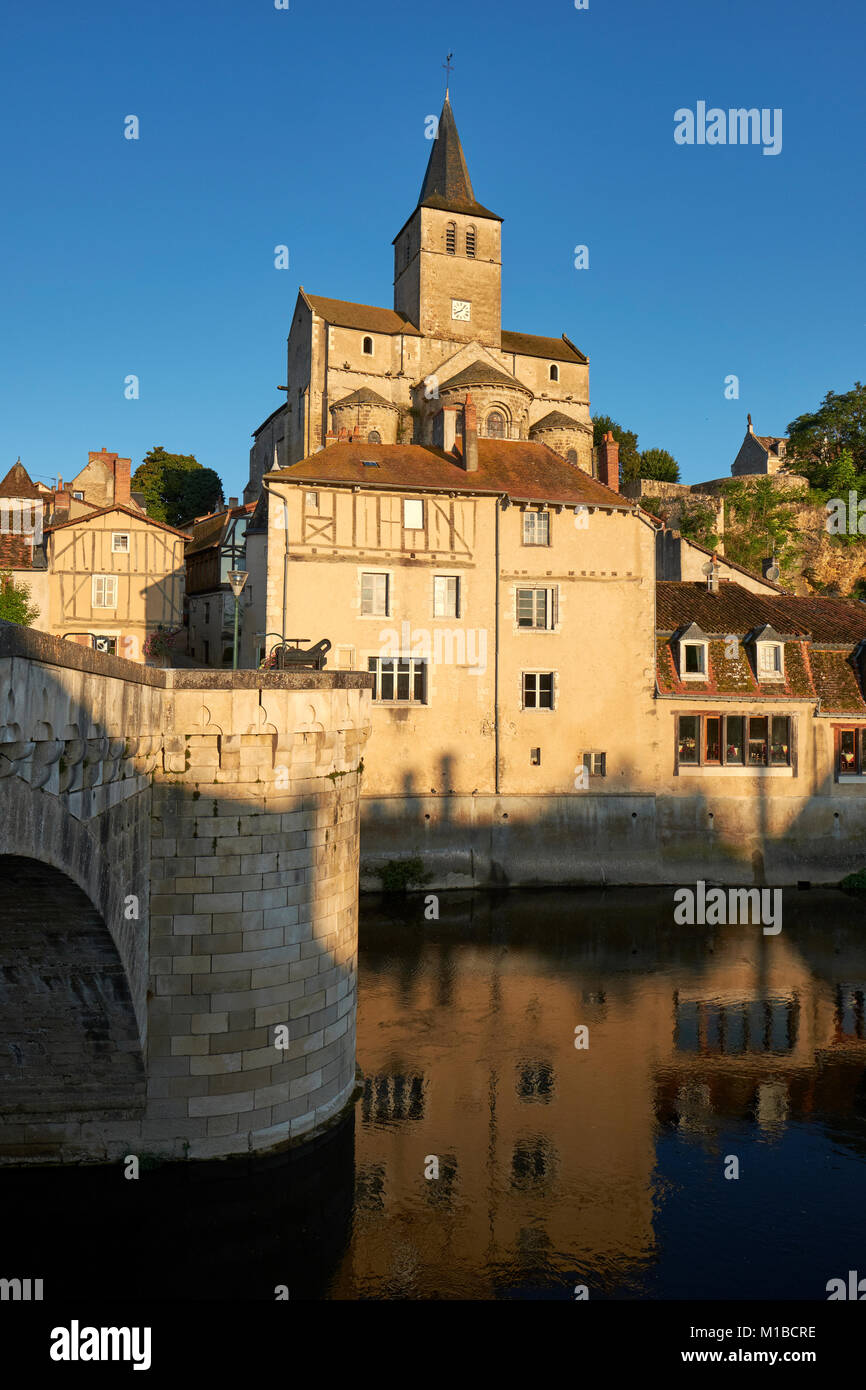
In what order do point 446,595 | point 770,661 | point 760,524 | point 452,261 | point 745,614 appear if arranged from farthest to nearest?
point 452,261, point 760,524, point 745,614, point 770,661, point 446,595

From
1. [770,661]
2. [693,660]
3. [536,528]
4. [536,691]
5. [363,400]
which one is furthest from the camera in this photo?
[363,400]

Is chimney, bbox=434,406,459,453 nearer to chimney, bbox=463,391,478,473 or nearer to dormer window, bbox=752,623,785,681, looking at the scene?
chimney, bbox=463,391,478,473

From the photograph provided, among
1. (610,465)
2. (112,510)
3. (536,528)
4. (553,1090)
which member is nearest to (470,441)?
(536,528)

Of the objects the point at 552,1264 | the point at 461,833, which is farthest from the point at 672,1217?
the point at 461,833

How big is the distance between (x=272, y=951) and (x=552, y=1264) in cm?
451

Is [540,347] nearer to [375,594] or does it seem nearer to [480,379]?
[480,379]

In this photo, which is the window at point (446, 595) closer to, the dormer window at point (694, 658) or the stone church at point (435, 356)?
the dormer window at point (694, 658)

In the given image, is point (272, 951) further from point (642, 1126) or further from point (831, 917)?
point (831, 917)

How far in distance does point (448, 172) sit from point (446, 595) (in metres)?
39.5

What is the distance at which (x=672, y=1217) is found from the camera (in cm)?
1090

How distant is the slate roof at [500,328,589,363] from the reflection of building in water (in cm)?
4068

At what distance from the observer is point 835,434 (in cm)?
5594
